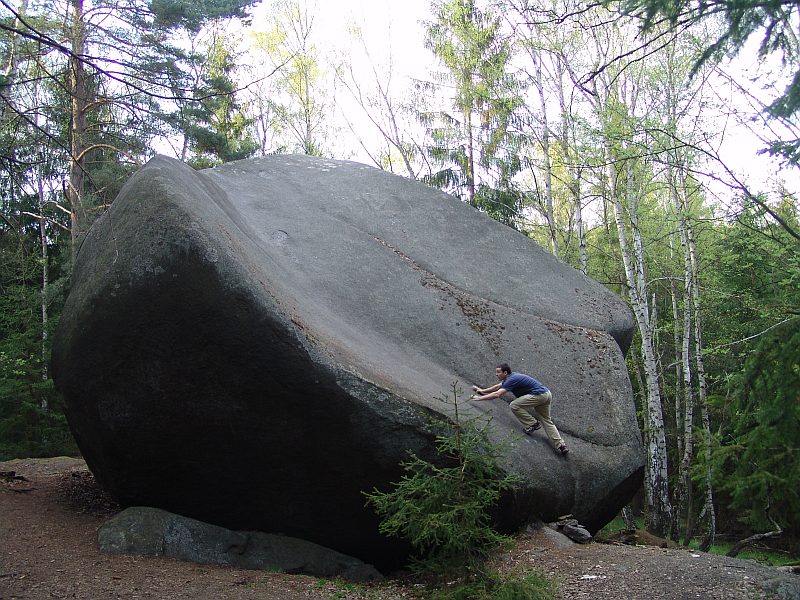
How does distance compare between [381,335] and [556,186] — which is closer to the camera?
[381,335]

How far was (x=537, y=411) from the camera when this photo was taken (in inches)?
335

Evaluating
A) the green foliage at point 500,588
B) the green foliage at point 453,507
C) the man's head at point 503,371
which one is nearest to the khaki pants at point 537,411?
the man's head at point 503,371

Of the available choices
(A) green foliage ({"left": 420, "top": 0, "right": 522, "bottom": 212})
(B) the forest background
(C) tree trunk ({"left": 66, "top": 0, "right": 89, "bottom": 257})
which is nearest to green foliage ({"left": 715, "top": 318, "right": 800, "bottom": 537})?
(B) the forest background

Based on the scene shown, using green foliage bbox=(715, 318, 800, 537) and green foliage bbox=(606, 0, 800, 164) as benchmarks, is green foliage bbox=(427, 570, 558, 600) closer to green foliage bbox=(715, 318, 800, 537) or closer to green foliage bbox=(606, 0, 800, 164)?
green foliage bbox=(715, 318, 800, 537)

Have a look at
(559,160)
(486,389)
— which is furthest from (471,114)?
(486,389)

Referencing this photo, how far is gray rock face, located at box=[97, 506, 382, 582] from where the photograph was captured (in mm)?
6770

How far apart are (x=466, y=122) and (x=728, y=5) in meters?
18.2

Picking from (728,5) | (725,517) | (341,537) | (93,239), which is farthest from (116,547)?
(725,517)

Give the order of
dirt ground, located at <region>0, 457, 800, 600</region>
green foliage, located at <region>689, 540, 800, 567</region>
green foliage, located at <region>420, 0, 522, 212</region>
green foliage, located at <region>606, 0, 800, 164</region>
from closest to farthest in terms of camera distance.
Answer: green foliage, located at <region>606, 0, 800, 164</region> → dirt ground, located at <region>0, 457, 800, 600</region> → green foliage, located at <region>689, 540, 800, 567</region> → green foliage, located at <region>420, 0, 522, 212</region>

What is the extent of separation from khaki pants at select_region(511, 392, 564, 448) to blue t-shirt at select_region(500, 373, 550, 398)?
0.05m

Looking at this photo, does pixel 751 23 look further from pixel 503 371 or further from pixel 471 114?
pixel 471 114

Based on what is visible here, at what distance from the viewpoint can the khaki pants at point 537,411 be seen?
8.36 metres

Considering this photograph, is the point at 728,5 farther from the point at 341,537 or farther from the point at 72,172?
the point at 72,172

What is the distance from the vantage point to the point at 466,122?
22.2 metres
